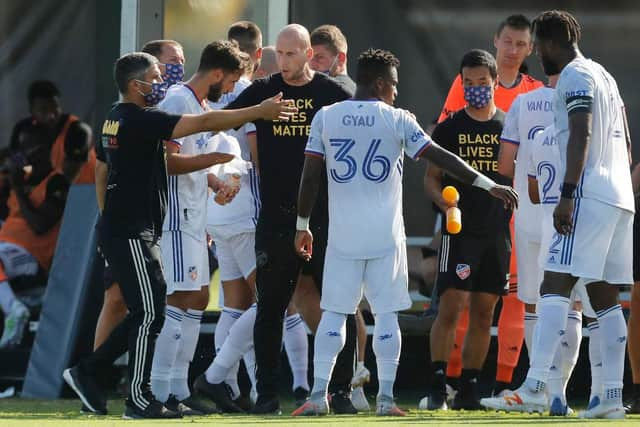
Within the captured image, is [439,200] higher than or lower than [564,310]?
higher

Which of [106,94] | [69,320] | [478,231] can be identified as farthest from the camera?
[106,94]

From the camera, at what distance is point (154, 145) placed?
7773mm

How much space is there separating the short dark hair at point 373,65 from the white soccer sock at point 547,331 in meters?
1.45

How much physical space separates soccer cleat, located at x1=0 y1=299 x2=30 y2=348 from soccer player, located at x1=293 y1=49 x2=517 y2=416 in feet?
11.3

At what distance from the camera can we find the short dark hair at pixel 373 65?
8008mm

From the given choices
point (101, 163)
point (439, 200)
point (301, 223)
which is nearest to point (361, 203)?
point (301, 223)

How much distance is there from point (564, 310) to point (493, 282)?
1.35m

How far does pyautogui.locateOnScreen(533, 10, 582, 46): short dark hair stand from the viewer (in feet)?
24.8

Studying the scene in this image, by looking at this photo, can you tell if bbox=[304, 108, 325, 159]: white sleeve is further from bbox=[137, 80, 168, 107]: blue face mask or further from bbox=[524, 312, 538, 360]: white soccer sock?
bbox=[524, 312, 538, 360]: white soccer sock

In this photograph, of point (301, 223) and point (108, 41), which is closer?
point (301, 223)

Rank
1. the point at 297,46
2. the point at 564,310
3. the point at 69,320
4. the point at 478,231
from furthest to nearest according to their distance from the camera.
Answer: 1. the point at 69,320
2. the point at 478,231
3. the point at 297,46
4. the point at 564,310

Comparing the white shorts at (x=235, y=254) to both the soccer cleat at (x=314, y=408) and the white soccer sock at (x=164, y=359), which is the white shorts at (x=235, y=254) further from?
the soccer cleat at (x=314, y=408)

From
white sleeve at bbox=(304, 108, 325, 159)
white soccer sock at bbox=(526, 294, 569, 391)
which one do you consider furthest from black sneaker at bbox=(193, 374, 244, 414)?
white soccer sock at bbox=(526, 294, 569, 391)

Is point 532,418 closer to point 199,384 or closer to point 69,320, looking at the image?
point 199,384
